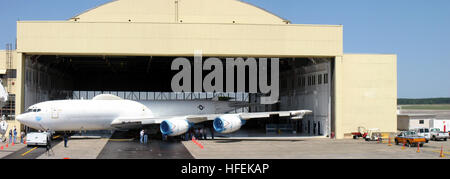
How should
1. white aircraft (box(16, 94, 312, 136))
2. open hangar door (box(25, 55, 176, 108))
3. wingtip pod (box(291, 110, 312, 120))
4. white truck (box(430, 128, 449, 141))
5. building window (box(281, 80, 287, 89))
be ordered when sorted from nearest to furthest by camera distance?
white aircraft (box(16, 94, 312, 136)), wingtip pod (box(291, 110, 312, 120)), white truck (box(430, 128, 449, 141)), open hangar door (box(25, 55, 176, 108)), building window (box(281, 80, 287, 89))

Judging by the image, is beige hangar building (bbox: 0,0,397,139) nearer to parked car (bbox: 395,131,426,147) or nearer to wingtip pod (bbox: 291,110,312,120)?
wingtip pod (bbox: 291,110,312,120)

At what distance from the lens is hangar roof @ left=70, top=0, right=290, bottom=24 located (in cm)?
4878

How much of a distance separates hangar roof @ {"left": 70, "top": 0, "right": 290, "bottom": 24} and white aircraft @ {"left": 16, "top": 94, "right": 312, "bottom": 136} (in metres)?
10.4

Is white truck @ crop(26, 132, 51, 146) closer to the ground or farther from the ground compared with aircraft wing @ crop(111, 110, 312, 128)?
closer to the ground

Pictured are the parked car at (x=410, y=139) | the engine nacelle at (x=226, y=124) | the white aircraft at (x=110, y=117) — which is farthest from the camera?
the engine nacelle at (x=226, y=124)

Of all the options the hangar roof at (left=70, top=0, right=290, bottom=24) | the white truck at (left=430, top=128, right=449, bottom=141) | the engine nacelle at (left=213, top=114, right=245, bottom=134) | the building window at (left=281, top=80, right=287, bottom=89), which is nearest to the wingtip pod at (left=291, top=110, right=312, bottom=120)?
the engine nacelle at (left=213, top=114, right=245, bottom=134)

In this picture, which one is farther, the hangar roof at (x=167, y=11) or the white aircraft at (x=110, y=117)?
the hangar roof at (x=167, y=11)

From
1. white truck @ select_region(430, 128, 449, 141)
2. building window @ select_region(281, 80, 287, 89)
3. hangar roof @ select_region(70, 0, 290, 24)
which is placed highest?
hangar roof @ select_region(70, 0, 290, 24)

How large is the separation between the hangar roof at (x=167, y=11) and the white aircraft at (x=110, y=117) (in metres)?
10.4

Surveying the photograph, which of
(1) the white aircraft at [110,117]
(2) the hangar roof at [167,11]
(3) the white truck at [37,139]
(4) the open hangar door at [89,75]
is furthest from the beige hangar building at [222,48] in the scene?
(3) the white truck at [37,139]

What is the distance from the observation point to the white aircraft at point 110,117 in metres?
36.2

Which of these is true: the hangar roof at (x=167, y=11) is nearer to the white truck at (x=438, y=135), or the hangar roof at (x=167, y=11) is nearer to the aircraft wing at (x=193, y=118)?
the aircraft wing at (x=193, y=118)

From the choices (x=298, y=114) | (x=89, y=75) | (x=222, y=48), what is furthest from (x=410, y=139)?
(x=89, y=75)

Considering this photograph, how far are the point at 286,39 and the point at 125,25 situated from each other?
577 inches
